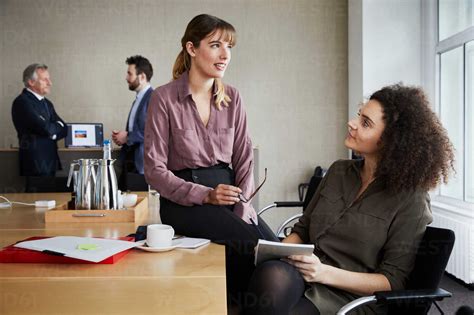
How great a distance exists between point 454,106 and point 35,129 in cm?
352

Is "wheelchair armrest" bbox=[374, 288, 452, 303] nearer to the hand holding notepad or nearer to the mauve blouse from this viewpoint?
the hand holding notepad

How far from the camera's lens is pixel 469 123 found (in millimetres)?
3688

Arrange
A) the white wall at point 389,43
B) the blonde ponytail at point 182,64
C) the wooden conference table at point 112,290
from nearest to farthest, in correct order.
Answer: the wooden conference table at point 112,290 → the blonde ponytail at point 182,64 → the white wall at point 389,43

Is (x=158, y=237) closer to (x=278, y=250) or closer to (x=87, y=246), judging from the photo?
(x=87, y=246)

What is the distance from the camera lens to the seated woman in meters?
1.46

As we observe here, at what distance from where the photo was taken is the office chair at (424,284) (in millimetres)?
1331

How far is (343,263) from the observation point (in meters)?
1.62

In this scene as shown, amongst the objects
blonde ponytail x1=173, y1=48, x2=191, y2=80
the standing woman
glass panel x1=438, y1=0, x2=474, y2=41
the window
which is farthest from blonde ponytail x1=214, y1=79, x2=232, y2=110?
glass panel x1=438, y1=0, x2=474, y2=41

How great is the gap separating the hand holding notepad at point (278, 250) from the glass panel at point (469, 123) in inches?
107

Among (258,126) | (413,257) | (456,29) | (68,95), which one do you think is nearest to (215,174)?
(413,257)

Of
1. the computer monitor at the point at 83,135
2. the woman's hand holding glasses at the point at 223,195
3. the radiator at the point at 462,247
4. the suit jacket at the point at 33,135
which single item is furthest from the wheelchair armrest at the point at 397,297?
the computer monitor at the point at 83,135

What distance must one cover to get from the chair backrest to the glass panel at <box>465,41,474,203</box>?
8.08ft

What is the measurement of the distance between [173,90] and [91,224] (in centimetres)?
60

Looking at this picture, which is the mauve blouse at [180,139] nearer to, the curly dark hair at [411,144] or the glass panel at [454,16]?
the curly dark hair at [411,144]
